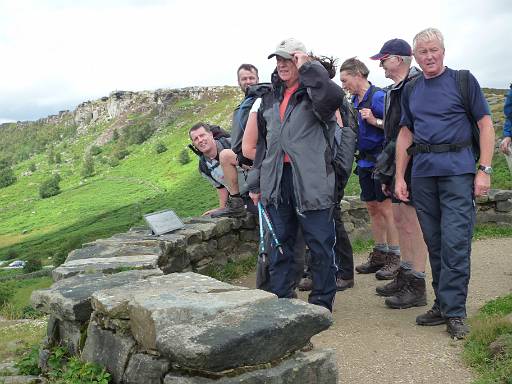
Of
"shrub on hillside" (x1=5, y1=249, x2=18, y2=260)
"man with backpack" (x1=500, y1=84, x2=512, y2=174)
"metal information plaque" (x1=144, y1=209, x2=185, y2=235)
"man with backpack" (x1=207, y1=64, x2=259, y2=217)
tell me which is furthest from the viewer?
"shrub on hillside" (x1=5, y1=249, x2=18, y2=260)

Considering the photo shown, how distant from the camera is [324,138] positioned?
14.5ft

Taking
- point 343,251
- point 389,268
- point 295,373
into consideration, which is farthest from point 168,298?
point 389,268

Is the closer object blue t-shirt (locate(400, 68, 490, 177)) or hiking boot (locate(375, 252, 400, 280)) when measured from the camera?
blue t-shirt (locate(400, 68, 490, 177))

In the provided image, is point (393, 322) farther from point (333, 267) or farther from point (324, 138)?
point (324, 138)

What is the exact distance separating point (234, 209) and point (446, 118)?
360 centimetres

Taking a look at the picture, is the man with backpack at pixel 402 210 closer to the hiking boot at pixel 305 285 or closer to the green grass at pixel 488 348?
the green grass at pixel 488 348

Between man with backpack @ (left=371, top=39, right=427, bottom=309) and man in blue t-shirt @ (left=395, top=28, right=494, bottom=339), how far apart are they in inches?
20.5

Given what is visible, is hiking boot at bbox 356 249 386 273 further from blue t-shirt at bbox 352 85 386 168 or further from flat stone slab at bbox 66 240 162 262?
flat stone slab at bbox 66 240 162 262

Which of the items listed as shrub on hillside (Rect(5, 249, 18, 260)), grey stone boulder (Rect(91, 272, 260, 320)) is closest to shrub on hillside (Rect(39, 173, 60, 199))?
shrub on hillside (Rect(5, 249, 18, 260))

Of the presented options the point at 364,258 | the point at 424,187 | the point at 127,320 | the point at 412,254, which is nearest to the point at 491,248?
the point at 364,258

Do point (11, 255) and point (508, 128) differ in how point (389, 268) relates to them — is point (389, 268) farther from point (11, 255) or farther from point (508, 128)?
point (11, 255)

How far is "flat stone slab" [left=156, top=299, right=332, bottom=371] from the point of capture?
262cm

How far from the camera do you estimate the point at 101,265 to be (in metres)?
4.76

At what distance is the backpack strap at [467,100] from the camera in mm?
4277
